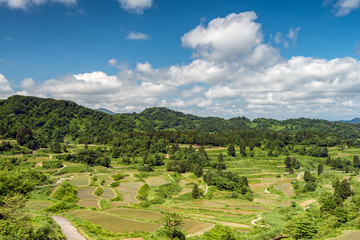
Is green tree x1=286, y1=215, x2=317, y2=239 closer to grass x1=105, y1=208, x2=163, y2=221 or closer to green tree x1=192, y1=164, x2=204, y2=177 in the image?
grass x1=105, y1=208, x2=163, y2=221

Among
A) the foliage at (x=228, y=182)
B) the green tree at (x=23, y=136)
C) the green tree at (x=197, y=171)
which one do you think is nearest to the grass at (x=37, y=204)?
the foliage at (x=228, y=182)

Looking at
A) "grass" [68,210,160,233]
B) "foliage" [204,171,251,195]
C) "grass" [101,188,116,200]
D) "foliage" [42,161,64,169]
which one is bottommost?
"foliage" [204,171,251,195]

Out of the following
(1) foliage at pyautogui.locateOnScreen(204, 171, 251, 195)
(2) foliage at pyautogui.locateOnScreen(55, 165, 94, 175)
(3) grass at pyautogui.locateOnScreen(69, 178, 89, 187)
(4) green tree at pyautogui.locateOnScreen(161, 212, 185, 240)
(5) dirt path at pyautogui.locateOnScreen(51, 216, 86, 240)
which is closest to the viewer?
(5) dirt path at pyautogui.locateOnScreen(51, 216, 86, 240)

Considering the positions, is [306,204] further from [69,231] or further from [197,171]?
[69,231]

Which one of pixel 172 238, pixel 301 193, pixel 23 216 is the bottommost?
pixel 301 193

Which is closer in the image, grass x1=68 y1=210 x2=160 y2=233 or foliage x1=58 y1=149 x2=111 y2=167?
grass x1=68 y1=210 x2=160 y2=233

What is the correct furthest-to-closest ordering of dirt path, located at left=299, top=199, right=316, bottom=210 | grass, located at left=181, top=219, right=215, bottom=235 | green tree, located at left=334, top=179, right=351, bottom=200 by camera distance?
1. green tree, located at left=334, top=179, right=351, bottom=200
2. dirt path, located at left=299, top=199, right=316, bottom=210
3. grass, located at left=181, top=219, right=215, bottom=235

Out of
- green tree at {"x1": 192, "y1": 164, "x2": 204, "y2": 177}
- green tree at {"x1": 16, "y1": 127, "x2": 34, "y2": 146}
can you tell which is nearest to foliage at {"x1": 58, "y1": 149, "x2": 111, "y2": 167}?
green tree at {"x1": 16, "y1": 127, "x2": 34, "y2": 146}

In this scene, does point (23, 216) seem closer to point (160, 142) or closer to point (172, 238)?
point (172, 238)

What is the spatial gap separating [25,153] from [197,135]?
394ft

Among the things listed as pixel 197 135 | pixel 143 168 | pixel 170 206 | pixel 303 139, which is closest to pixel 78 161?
pixel 143 168

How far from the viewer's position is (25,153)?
122m

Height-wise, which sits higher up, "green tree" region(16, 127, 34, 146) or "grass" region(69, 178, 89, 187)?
"green tree" region(16, 127, 34, 146)

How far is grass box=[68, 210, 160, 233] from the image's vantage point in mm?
40938
